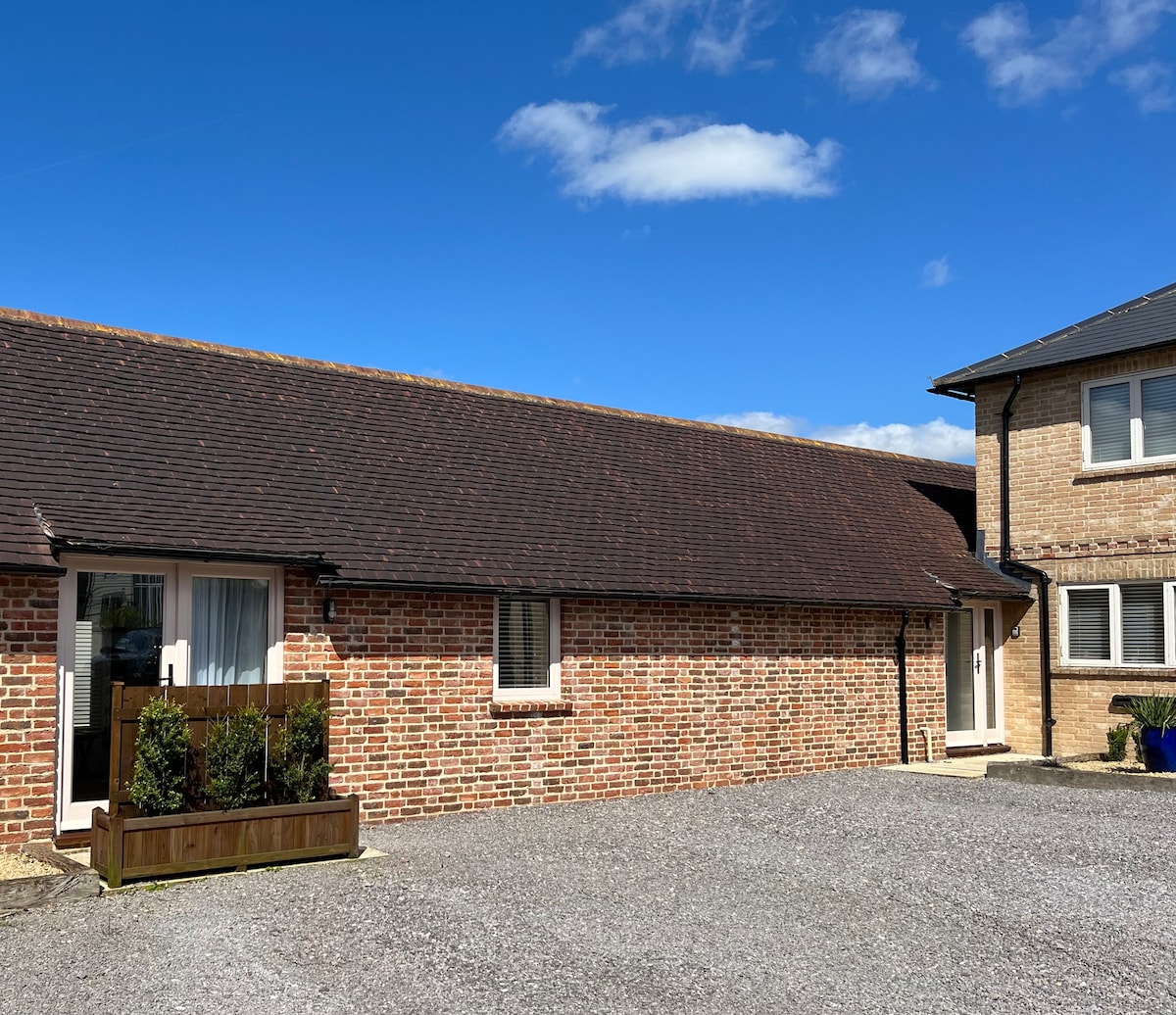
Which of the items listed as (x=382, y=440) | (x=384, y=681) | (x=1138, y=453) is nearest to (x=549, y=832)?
(x=384, y=681)

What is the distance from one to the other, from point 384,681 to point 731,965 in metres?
6.10

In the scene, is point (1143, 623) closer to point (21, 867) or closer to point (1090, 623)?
point (1090, 623)

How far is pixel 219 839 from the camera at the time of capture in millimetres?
8922

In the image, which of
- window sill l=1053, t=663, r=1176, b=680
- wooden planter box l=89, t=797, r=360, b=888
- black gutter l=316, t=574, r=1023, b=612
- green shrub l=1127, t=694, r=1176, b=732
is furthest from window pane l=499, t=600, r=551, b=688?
window sill l=1053, t=663, r=1176, b=680

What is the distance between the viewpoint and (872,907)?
8094mm

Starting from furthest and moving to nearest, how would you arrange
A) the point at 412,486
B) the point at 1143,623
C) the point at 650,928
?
1. the point at 1143,623
2. the point at 412,486
3. the point at 650,928

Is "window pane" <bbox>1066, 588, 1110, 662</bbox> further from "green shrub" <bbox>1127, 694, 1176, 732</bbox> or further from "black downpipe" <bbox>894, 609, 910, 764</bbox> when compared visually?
"black downpipe" <bbox>894, 609, 910, 764</bbox>

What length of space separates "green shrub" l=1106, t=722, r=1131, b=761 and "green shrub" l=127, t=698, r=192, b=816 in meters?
11.9

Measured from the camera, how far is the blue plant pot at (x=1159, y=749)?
14.5 metres

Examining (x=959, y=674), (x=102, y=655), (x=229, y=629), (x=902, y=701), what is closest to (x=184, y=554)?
(x=229, y=629)

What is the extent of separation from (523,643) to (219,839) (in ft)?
15.9

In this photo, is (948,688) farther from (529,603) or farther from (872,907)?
(872,907)

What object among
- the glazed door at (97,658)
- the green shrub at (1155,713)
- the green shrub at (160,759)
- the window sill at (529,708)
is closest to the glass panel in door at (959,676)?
the green shrub at (1155,713)

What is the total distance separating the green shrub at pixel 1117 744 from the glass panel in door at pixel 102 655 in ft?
38.7
